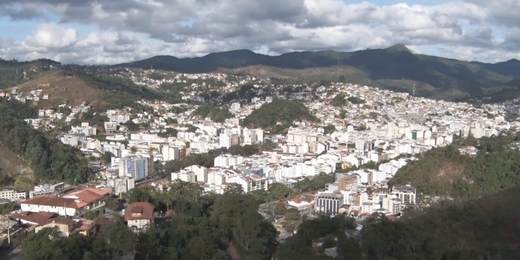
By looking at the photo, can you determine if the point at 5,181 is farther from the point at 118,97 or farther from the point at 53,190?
the point at 118,97

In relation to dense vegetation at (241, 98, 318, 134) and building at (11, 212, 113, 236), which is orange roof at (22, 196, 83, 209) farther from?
dense vegetation at (241, 98, 318, 134)

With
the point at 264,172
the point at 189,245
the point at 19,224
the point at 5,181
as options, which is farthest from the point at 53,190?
the point at 189,245

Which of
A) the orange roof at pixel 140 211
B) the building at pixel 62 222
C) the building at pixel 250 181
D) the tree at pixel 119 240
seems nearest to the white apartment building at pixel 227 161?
the building at pixel 250 181

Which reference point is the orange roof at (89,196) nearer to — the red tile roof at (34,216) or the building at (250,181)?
the red tile roof at (34,216)

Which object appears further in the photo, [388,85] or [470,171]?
[388,85]

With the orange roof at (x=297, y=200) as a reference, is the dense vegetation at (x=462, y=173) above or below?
above

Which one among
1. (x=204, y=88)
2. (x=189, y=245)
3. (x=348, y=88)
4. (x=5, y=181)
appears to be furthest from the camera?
(x=204, y=88)
